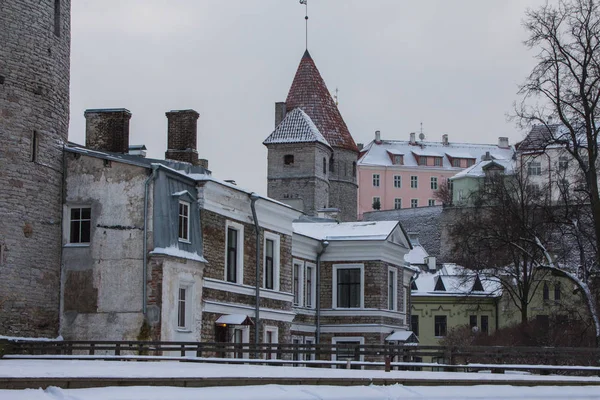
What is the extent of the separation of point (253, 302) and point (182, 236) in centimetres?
587

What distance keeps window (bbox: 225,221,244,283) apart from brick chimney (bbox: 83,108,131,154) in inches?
169

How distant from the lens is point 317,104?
321 feet

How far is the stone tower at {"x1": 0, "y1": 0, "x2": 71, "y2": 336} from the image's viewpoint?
31.5 metres

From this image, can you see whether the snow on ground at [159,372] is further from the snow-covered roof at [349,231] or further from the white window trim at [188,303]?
the snow-covered roof at [349,231]

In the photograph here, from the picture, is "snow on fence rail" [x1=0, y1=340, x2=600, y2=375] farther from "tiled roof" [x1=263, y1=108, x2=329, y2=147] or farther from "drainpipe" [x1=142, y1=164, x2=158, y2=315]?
"tiled roof" [x1=263, y1=108, x2=329, y2=147]

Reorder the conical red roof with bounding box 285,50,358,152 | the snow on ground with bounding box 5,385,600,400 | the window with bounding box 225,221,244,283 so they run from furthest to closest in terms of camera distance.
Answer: the conical red roof with bounding box 285,50,358,152
the window with bounding box 225,221,244,283
the snow on ground with bounding box 5,385,600,400

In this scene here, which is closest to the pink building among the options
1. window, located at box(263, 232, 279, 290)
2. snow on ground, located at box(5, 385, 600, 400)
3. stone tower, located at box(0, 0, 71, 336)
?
window, located at box(263, 232, 279, 290)

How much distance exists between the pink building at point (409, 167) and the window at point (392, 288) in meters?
86.3

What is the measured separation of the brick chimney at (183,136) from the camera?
38250 millimetres

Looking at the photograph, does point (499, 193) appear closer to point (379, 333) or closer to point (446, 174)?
point (379, 333)

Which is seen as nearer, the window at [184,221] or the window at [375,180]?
the window at [184,221]

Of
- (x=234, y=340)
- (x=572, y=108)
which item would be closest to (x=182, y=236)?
(x=234, y=340)

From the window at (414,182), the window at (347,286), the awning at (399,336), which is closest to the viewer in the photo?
the awning at (399,336)

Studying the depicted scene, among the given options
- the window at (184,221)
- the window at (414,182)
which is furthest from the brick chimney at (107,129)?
the window at (414,182)
